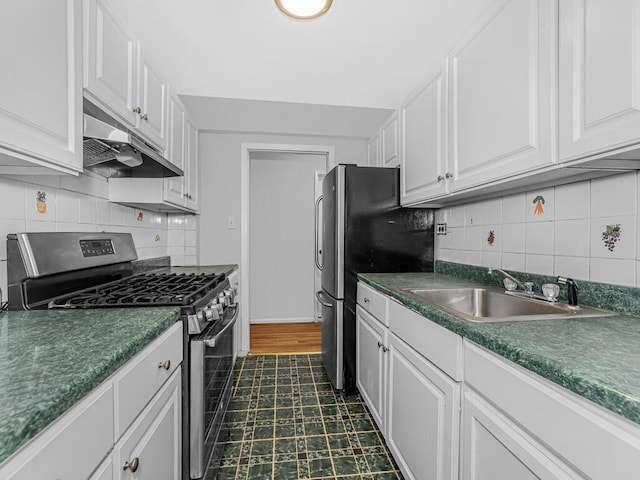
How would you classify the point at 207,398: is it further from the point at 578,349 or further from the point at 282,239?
the point at 282,239

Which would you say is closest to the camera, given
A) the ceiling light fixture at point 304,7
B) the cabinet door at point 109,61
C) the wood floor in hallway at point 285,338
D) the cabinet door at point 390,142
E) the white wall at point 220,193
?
the cabinet door at point 109,61

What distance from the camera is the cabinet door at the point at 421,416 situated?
3.31 feet

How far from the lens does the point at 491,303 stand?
5.05 ft

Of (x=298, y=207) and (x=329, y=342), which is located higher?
(x=298, y=207)

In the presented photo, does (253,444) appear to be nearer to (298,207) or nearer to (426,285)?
(426,285)

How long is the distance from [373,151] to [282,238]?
169 cm

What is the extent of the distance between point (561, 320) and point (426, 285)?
0.72 m

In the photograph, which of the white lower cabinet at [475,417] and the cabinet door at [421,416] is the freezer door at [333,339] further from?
the cabinet door at [421,416]

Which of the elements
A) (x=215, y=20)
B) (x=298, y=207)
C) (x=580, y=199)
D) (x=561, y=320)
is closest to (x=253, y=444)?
(x=561, y=320)

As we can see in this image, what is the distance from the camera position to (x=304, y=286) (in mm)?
4020

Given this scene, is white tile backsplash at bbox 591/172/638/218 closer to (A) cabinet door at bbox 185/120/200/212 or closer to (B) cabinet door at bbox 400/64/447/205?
(B) cabinet door at bbox 400/64/447/205

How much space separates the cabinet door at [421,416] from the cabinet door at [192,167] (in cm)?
184

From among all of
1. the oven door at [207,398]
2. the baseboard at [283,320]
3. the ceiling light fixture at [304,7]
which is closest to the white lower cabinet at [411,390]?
the oven door at [207,398]

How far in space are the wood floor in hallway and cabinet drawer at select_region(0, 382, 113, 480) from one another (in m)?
2.37
